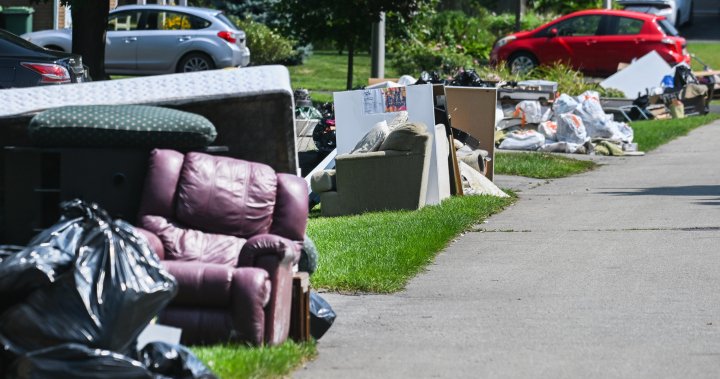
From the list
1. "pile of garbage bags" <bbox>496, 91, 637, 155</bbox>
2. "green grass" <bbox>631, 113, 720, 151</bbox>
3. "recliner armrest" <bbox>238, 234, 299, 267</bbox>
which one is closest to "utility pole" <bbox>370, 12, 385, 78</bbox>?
"pile of garbage bags" <bbox>496, 91, 637, 155</bbox>

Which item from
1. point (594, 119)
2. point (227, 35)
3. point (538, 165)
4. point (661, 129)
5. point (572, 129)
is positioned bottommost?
point (538, 165)

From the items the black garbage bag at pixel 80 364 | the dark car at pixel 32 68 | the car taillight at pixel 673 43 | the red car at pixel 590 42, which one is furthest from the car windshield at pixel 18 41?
the car taillight at pixel 673 43

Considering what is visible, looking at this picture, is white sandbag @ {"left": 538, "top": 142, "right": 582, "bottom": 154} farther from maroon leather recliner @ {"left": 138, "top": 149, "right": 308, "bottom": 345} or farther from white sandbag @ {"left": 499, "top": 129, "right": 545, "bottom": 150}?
maroon leather recliner @ {"left": 138, "top": 149, "right": 308, "bottom": 345}

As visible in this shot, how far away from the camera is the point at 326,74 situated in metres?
33.7

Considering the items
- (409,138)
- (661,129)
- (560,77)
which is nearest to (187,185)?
(409,138)

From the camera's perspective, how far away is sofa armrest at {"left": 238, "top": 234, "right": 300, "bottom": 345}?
6348 mm

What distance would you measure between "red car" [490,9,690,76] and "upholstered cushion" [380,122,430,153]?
15.7m

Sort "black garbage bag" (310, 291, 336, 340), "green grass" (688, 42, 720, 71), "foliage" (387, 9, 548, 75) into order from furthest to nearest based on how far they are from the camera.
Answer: "green grass" (688, 42, 720, 71)
"foliage" (387, 9, 548, 75)
"black garbage bag" (310, 291, 336, 340)

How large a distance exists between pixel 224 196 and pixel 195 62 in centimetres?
2083

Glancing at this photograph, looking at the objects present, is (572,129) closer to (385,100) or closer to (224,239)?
(385,100)

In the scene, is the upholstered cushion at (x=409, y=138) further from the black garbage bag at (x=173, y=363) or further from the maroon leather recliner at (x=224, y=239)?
the black garbage bag at (x=173, y=363)

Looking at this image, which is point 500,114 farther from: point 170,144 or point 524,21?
point 524,21

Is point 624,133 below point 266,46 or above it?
below

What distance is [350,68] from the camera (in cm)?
2553
